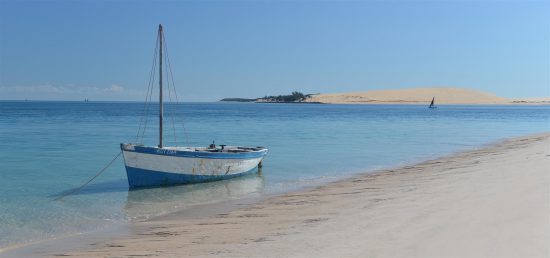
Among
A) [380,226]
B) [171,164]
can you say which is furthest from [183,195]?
[380,226]

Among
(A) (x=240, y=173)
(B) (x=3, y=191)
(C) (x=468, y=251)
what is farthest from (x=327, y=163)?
(C) (x=468, y=251)

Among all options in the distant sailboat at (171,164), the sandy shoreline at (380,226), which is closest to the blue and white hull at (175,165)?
the distant sailboat at (171,164)

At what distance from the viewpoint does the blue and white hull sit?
1589 centimetres

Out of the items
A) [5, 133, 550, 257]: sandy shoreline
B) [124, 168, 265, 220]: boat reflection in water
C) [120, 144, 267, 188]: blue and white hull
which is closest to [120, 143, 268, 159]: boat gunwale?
[120, 144, 267, 188]: blue and white hull

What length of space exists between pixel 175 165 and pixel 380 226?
32.4 feet

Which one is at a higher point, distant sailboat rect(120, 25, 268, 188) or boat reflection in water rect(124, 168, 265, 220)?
distant sailboat rect(120, 25, 268, 188)

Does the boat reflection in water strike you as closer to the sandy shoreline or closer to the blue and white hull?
the blue and white hull

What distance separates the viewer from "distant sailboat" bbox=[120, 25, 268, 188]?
15891mm

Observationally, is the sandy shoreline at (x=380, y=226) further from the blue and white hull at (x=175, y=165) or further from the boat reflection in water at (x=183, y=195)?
the blue and white hull at (x=175, y=165)

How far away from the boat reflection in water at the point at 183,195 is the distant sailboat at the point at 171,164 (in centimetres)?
31

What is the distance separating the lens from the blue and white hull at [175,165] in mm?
15891

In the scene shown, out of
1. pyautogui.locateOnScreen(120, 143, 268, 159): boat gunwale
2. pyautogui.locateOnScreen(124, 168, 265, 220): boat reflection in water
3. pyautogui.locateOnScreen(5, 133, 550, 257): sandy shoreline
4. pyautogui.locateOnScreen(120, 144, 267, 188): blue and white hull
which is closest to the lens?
pyautogui.locateOnScreen(5, 133, 550, 257): sandy shoreline

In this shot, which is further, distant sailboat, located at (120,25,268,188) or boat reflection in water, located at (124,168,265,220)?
distant sailboat, located at (120,25,268,188)

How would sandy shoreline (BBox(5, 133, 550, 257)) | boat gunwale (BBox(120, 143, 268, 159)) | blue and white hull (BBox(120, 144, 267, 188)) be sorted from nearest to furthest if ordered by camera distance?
sandy shoreline (BBox(5, 133, 550, 257)) → boat gunwale (BBox(120, 143, 268, 159)) → blue and white hull (BBox(120, 144, 267, 188))
